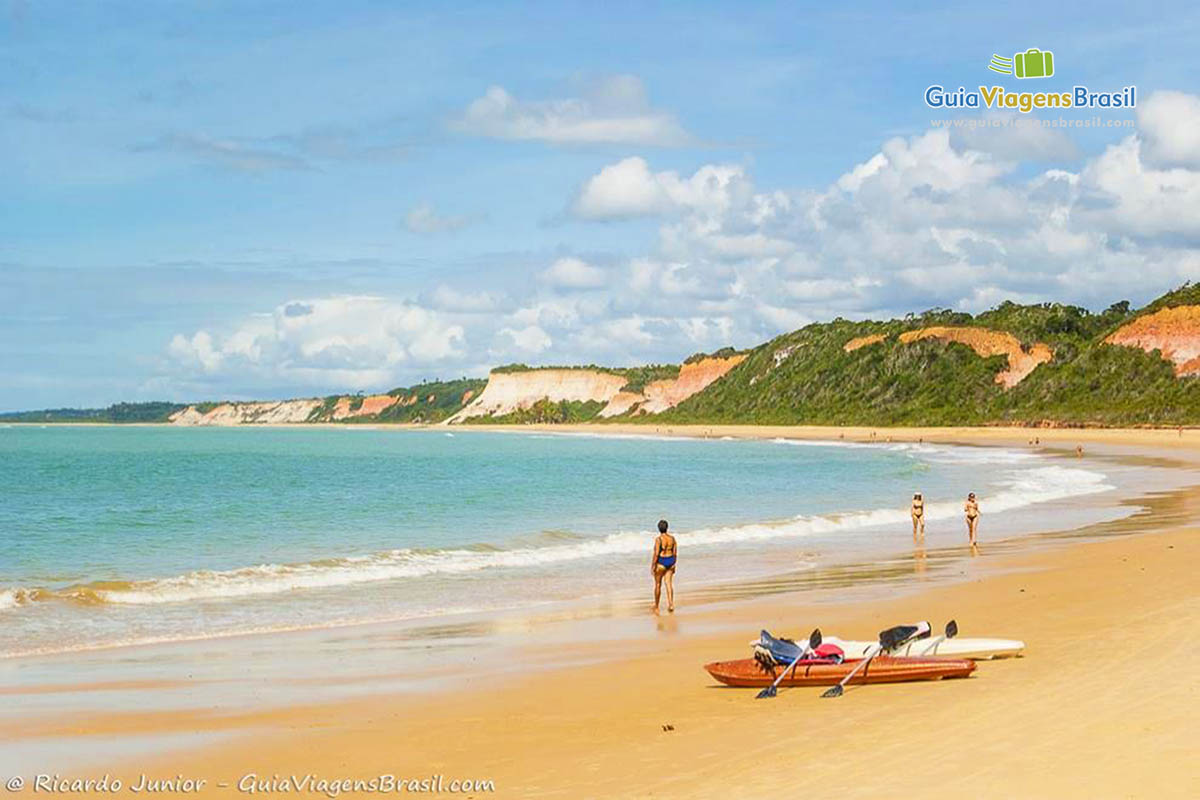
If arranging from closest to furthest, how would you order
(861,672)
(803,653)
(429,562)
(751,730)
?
(751,730) → (861,672) → (803,653) → (429,562)

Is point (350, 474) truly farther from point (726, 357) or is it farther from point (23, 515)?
point (726, 357)

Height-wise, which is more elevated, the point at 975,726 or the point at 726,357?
the point at 726,357

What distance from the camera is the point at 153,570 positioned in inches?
883

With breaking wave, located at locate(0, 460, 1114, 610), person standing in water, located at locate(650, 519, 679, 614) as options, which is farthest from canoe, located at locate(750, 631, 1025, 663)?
breaking wave, located at locate(0, 460, 1114, 610)

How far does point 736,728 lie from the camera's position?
9258mm

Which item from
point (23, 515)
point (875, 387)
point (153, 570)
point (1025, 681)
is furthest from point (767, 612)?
point (875, 387)

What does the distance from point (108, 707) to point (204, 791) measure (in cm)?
308

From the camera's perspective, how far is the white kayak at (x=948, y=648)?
10984 millimetres

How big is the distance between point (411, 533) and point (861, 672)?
66.6ft

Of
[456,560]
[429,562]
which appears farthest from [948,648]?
[456,560]

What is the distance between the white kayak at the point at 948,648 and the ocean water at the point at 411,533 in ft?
24.7

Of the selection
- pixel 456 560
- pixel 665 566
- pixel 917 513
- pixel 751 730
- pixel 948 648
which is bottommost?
pixel 456 560

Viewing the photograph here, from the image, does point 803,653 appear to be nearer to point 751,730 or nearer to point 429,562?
point 751,730

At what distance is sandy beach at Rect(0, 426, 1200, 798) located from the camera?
298 inches
